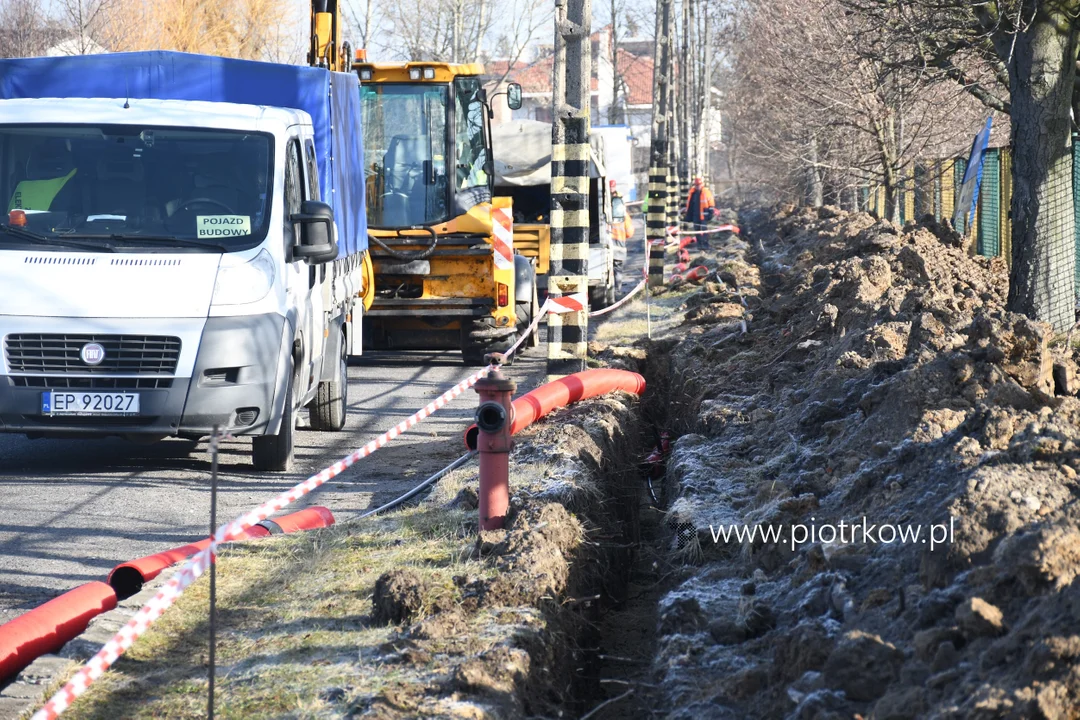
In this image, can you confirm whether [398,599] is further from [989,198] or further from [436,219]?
[989,198]

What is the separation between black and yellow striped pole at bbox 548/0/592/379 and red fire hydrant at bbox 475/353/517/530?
18.5 ft

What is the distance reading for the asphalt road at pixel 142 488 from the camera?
697cm

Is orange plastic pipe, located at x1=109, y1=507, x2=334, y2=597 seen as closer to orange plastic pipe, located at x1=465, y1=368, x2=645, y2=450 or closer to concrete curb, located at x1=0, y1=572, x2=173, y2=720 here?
concrete curb, located at x1=0, y1=572, x2=173, y2=720

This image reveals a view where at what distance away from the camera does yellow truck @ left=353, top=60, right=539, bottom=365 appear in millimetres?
14828

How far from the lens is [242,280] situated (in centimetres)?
880

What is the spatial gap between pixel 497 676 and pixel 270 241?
5183 mm

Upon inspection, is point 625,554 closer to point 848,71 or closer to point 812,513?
point 812,513

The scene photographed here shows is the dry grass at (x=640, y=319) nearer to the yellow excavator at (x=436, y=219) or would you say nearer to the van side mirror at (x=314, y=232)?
the yellow excavator at (x=436, y=219)

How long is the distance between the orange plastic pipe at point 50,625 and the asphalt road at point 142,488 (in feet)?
1.52

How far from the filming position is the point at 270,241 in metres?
9.11

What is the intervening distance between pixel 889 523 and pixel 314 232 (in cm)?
525

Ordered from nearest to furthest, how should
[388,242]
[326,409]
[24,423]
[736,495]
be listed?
[736,495]
[24,423]
[326,409]
[388,242]

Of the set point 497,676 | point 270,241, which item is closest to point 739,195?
point 270,241

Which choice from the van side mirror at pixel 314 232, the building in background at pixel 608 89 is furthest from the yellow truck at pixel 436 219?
the building in background at pixel 608 89
